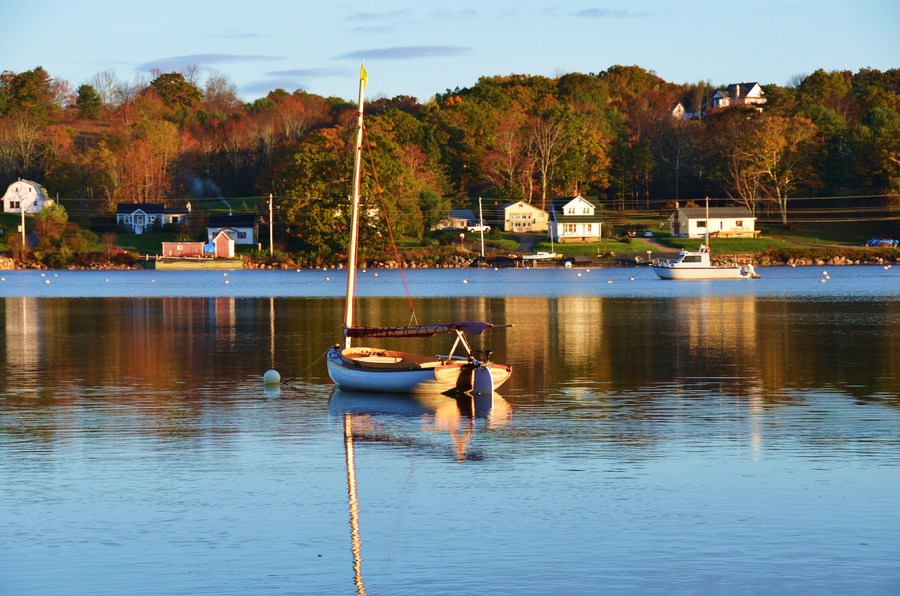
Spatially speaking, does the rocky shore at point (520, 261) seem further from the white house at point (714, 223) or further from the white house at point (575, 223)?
the white house at point (575, 223)

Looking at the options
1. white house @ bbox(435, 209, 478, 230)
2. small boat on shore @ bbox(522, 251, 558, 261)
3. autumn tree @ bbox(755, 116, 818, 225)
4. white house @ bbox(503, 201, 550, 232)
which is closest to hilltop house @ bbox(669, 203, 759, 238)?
autumn tree @ bbox(755, 116, 818, 225)

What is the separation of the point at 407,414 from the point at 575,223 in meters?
125

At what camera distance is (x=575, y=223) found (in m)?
154

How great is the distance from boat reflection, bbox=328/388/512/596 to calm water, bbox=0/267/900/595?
5.1 inches

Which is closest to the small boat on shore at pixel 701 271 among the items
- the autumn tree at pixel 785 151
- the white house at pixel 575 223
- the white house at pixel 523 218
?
the white house at pixel 575 223

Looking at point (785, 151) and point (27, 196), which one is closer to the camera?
point (785, 151)

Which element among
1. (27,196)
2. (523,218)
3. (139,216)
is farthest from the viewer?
(27,196)

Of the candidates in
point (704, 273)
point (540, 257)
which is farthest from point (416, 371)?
point (540, 257)

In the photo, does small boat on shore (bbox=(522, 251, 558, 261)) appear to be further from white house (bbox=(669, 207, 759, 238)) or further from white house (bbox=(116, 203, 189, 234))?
white house (bbox=(116, 203, 189, 234))

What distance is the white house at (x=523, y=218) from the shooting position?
15550cm

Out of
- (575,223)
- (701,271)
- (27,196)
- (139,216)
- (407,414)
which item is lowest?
(407,414)

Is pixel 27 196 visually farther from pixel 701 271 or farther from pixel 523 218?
pixel 701 271

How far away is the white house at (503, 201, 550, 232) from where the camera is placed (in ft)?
510

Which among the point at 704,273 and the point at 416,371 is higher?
the point at 704,273
